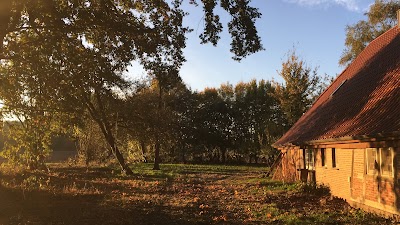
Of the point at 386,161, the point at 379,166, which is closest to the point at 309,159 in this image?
the point at 379,166

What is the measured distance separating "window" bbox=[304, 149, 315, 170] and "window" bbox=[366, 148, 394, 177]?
21.4ft

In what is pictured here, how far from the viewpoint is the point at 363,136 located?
441 inches

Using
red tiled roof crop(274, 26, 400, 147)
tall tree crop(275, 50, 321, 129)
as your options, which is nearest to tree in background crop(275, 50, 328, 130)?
tall tree crop(275, 50, 321, 129)

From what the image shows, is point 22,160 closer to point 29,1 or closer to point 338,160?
point 29,1

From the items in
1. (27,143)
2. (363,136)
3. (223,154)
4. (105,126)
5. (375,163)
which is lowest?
(223,154)

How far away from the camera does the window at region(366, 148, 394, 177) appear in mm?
11070

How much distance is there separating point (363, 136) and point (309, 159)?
27.7 feet

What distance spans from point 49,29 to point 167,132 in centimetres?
1741

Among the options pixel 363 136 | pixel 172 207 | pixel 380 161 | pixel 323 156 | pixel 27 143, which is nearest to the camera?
pixel 363 136

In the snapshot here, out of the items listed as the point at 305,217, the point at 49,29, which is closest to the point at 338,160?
the point at 305,217

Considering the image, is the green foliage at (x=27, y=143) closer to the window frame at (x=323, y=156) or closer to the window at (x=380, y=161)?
the window at (x=380, y=161)

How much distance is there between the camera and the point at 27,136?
45.1ft

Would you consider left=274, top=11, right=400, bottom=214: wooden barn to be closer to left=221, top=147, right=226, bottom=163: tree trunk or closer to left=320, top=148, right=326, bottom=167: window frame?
left=320, top=148, right=326, bottom=167: window frame

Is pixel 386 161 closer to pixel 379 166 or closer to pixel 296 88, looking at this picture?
pixel 379 166
